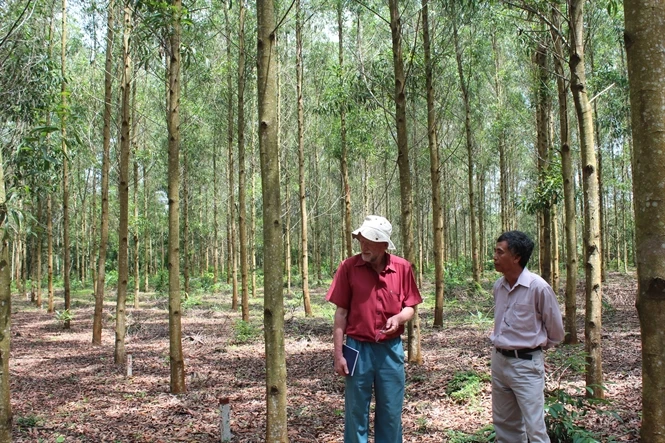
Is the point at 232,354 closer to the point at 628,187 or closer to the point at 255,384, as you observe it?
the point at 255,384

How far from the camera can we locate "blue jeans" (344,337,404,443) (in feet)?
10.1

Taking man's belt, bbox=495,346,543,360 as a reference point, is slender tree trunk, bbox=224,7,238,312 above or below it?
above

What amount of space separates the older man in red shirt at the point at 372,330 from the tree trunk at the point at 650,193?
139cm

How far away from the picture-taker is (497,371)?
3.40 meters

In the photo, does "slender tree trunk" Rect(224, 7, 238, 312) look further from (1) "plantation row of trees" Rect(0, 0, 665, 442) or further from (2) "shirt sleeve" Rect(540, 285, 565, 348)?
(2) "shirt sleeve" Rect(540, 285, 565, 348)

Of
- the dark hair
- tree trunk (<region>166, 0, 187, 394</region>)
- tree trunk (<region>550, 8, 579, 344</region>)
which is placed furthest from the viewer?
tree trunk (<region>550, 8, 579, 344</region>)

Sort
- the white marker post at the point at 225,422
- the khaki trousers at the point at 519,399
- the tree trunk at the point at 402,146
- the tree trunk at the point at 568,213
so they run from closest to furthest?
the khaki trousers at the point at 519,399 < the white marker post at the point at 225,422 < the tree trunk at the point at 568,213 < the tree trunk at the point at 402,146

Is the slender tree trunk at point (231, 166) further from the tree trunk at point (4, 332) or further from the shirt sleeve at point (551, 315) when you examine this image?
the shirt sleeve at point (551, 315)

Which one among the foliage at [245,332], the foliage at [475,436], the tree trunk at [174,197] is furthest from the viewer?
the foliage at [245,332]

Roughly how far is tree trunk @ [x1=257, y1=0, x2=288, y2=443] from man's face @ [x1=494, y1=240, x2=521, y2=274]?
161 centimetres

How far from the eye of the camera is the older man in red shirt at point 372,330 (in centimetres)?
308

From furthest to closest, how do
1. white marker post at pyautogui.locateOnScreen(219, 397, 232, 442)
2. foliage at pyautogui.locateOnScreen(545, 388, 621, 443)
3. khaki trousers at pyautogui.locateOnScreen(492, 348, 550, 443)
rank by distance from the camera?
white marker post at pyautogui.locateOnScreen(219, 397, 232, 442)
foliage at pyautogui.locateOnScreen(545, 388, 621, 443)
khaki trousers at pyautogui.locateOnScreen(492, 348, 550, 443)

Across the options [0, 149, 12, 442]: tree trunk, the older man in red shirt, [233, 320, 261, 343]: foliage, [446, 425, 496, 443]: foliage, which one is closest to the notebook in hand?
the older man in red shirt

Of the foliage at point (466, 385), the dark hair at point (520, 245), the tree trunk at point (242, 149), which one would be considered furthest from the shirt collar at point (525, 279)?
the tree trunk at point (242, 149)
